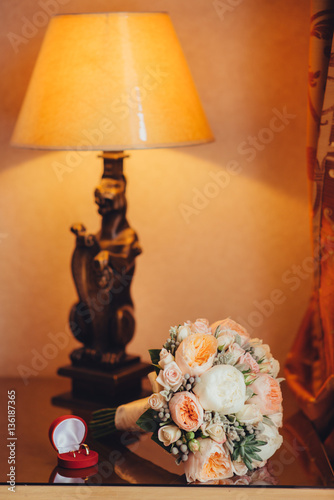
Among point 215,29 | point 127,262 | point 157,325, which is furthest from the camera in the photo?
point 157,325

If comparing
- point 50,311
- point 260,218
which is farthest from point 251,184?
point 50,311

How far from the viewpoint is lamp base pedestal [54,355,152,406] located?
1.34 m

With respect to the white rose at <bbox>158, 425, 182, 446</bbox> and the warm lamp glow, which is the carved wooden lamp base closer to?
the warm lamp glow

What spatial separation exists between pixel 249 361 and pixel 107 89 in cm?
59

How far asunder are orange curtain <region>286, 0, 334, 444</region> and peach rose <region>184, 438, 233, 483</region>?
318 mm

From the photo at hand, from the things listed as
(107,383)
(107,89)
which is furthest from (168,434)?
(107,89)

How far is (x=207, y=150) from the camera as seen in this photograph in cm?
158

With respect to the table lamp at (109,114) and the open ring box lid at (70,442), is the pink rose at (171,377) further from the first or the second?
the table lamp at (109,114)

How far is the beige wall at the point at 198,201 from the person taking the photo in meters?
1.53

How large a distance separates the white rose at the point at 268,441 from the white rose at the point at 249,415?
3 cm

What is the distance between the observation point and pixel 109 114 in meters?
1.19

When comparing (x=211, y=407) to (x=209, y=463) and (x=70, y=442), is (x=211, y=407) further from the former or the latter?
(x=70, y=442)

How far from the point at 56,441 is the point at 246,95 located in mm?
957

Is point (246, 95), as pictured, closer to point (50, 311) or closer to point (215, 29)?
point (215, 29)
